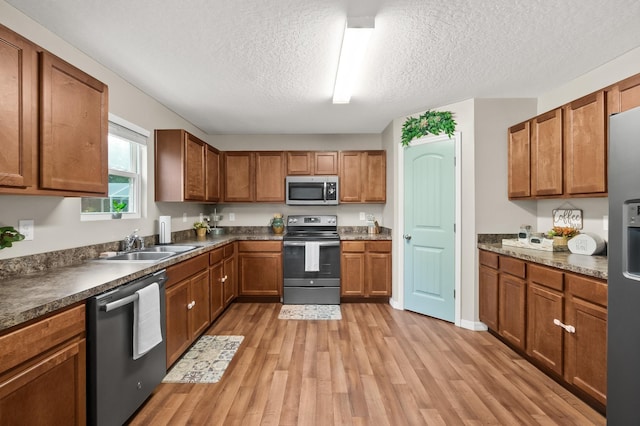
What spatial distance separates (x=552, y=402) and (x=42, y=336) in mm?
2909

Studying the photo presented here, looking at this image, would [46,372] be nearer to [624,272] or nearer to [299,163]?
[624,272]

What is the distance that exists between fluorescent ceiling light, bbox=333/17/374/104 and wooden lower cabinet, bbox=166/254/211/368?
81.7 inches

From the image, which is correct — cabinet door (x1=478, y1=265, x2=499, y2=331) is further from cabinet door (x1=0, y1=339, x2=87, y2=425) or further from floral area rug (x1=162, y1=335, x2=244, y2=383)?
cabinet door (x1=0, y1=339, x2=87, y2=425)

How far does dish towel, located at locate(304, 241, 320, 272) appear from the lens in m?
3.98

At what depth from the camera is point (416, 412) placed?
1.85 metres

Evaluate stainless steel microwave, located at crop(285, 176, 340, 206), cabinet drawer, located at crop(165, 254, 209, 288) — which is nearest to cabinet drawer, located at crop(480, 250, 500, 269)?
stainless steel microwave, located at crop(285, 176, 340, 206)

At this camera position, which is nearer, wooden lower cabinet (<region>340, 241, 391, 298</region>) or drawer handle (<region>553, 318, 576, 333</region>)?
drawer handle (<region>553, 318, 576, 333</region>)

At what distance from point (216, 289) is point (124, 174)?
150cm

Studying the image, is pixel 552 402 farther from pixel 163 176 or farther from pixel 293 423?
pixel 163 176

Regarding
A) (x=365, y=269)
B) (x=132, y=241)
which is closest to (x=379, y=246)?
(x=365, y=269)

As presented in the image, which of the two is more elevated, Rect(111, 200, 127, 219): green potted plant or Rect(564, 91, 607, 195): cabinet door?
Rect(564, 91, 607, 195): cabinet door

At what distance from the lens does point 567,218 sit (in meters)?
2.80

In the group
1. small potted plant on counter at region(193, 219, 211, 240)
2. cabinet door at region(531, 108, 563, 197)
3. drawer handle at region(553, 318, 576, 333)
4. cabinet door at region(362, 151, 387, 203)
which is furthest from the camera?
cabinet door at region(362, 151, 387, 203)

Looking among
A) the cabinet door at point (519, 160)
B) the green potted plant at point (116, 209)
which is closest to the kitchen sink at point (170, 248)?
the green potted plant at point (116, 209)
